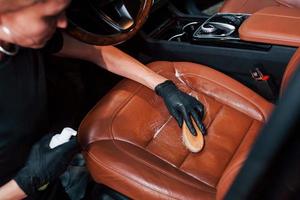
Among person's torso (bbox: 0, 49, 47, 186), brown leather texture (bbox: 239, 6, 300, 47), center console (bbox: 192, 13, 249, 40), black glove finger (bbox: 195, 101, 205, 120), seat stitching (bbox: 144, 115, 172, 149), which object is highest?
person's torso (bbox: 0, 49, 47, 186)

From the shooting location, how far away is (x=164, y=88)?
1.31 metres

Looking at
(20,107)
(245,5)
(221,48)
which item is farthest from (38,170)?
(245,5)

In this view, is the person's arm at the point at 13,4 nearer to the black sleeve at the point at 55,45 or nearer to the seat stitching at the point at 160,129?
the black sleeve at the point at 55,45

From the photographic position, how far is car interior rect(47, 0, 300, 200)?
3.68 feet

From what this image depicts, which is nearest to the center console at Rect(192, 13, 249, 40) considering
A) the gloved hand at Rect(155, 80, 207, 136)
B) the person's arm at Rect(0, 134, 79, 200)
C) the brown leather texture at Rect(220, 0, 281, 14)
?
the brown leather texture at Rect(220, 0, 281, 14)

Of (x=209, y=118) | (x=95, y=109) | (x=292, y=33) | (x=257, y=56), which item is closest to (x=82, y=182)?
(x=95, y=109)

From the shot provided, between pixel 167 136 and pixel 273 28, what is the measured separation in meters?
0.51

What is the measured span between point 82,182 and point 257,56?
0.71 metres

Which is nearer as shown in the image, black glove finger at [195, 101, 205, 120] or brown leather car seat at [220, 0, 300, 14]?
black glove finger at [195, 101, 205, 120]

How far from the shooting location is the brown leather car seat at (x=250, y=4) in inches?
67.4

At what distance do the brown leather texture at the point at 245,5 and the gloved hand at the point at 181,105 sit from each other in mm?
578

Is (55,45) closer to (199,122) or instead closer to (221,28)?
(199,122)

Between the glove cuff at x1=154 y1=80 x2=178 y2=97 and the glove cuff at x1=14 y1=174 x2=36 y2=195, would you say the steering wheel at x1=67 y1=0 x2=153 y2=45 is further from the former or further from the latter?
the glove cuff at x1=14 y1=174 x2=36 y2=195

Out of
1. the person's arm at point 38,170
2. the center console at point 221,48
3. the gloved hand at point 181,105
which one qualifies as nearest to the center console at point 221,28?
the center console at point 221,48
